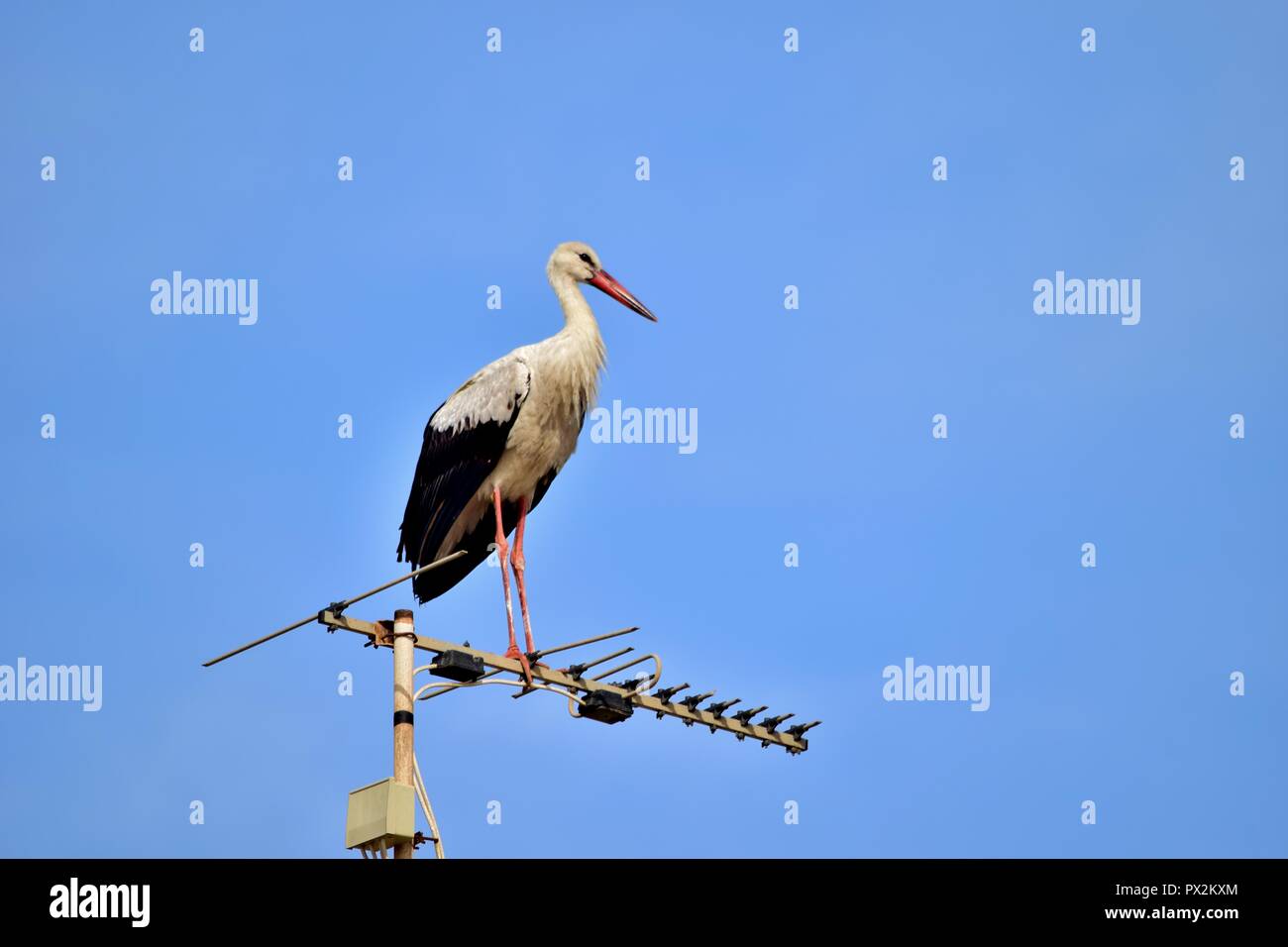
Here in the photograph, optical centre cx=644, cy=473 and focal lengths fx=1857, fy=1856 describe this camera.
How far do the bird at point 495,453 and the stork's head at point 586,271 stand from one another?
1043 millimetres

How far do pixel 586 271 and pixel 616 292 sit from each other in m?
0.36

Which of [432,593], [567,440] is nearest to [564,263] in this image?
[567,440]

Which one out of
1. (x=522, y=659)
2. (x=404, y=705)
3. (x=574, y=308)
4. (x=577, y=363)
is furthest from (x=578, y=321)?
(x=404, y=705)

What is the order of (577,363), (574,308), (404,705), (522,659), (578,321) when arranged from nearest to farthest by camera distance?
(404,705)
(522,659)
(577,363)
(578,321)
(574,308)

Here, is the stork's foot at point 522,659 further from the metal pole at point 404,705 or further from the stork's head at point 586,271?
the stork's head at point 586,271

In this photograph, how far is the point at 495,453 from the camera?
16.0 meters

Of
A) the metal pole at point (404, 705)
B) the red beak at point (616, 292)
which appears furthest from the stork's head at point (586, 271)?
the metal pole at point (404, 705)

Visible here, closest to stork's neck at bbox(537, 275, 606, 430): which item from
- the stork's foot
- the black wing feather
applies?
the black wing feather

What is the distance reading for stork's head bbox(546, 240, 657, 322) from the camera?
1747 centimetres

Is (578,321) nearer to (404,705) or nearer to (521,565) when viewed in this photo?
(521,565)

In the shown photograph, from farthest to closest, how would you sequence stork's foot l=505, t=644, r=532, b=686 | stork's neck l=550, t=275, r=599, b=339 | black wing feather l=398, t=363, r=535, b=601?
stork's neck l=550, t=275, r=599, b=339 < black wing feather l=398, t=363, r=535, b=601 < stork's foot l=505, t=644, r=532, b=686

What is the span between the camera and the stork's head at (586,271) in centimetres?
1747

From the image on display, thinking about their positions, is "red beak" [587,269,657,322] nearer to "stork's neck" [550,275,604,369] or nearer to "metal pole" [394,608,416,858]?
"stork's neck" [550,275,604,369]

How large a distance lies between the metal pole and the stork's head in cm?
772
